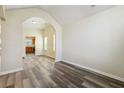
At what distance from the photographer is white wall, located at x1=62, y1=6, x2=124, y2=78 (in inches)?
127

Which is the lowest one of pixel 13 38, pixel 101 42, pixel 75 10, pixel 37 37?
pixel 101 42

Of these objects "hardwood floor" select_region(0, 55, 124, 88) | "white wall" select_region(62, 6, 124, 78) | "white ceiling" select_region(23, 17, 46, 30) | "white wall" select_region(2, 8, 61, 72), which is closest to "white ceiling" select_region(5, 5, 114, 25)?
"white wall" select_region(62, 6, 124, 78)

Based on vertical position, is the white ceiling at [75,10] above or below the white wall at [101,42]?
above

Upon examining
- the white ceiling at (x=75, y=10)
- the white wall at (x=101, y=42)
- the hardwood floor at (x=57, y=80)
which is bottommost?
the hardwood floor at (x=57, y=80)

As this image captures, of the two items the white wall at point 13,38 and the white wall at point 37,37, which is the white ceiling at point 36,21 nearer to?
the white wall at point 37,37

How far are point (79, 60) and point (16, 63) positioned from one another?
116 inches

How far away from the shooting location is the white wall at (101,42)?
3227 millimetres

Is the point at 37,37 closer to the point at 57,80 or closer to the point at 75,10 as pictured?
the point at 75,10

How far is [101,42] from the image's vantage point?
379cm

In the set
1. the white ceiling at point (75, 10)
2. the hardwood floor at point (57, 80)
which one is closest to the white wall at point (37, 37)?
the white ceiling at point (75, 10)

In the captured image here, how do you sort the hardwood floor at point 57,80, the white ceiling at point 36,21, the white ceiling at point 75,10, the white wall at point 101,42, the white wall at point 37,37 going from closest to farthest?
the hardwood floor at point 57,80
the white wall at point 101,42
the white ceiling at point 75,10
the white ceiling at point 36,21
the white wall at point 37,37

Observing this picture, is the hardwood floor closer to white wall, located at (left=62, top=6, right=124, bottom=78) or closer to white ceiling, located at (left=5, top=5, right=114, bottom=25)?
white wall, located at (left=62, top=6, right=124, bottom=78)

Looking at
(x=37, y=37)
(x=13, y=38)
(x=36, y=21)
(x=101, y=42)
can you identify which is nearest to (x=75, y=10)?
(x=101, y=42)

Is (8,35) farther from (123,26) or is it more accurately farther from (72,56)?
(123,26)
